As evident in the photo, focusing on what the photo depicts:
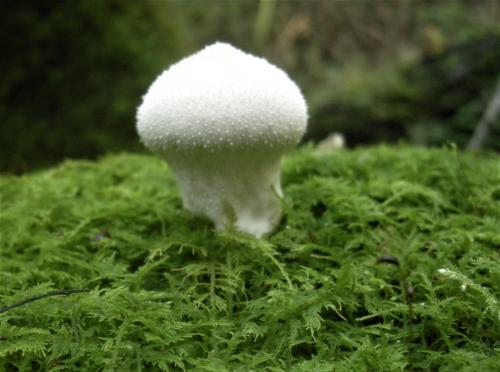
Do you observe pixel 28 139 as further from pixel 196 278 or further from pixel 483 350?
pixel 483 350

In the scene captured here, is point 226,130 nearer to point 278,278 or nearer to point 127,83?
point 278,278

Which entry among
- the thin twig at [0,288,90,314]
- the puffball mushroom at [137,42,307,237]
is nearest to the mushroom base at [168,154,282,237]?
the puffball mushroom at [137,42,307,237]

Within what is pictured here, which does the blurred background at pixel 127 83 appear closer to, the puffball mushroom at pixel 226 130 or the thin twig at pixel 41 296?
the puffball mushroom at pixel 226 130

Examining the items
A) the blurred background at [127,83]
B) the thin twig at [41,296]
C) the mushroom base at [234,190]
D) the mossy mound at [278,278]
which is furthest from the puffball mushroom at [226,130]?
the blurred background at [127,83]

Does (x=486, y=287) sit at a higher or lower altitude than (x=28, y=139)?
higher

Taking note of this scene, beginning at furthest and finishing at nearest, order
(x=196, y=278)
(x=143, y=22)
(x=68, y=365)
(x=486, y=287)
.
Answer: (x=143, y=22), (x=196, y=278), (x=486, y=287), (x=68, y=365)

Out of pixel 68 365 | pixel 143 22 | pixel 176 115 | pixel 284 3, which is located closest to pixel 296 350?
pixel 68 365
